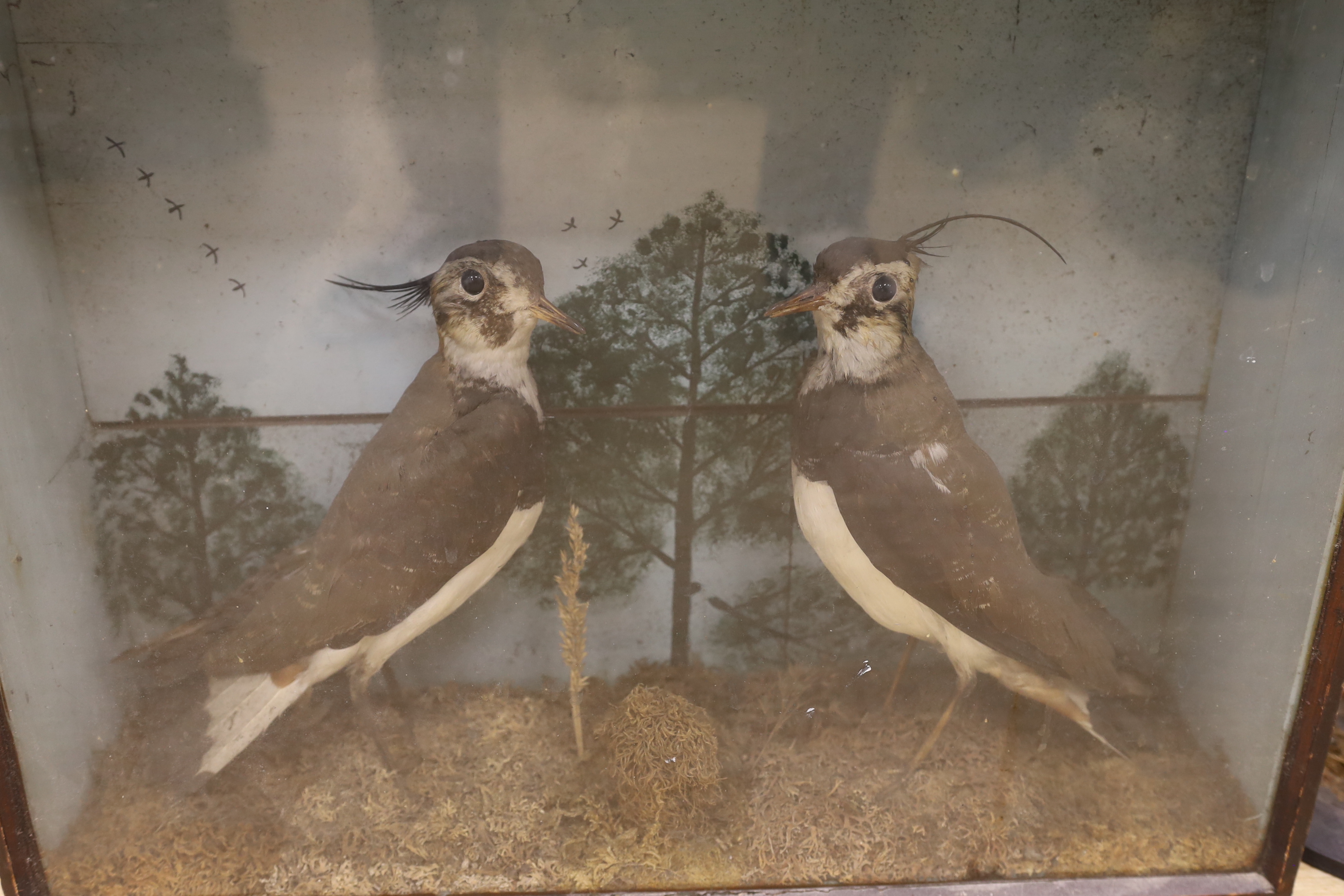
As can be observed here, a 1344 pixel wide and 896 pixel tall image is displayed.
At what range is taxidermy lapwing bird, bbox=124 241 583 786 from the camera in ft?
3.79

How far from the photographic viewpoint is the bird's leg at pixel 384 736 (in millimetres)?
1298

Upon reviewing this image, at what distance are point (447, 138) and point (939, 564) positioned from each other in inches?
41.4

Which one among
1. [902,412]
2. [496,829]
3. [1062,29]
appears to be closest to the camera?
[1062,29]

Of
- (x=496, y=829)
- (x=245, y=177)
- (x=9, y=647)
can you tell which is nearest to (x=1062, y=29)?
(x=245, y=177)

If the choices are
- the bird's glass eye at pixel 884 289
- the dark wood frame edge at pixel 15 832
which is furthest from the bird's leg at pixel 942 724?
the dark wood frame edge at pixel 15 832

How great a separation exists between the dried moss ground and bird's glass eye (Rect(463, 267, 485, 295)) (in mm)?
736

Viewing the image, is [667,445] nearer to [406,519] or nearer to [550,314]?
[550,314]

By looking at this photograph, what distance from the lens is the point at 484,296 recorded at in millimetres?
1139

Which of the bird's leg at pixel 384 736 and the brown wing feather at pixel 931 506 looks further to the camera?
the bird's leg at pixel 384 736

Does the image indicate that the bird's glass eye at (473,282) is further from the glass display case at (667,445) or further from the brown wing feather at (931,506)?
the brown wing feather at (931,506)

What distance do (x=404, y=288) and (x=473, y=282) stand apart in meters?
0.12

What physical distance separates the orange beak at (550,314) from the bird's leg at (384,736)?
2.39ft

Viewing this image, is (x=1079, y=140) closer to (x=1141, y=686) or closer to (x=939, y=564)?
(x=939, y=564)

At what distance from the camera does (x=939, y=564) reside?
1215 mm
